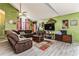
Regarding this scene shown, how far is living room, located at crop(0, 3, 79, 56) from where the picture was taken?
218cm

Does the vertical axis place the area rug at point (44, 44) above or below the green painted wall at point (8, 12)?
below

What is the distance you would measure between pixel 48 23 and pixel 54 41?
1.37 feet

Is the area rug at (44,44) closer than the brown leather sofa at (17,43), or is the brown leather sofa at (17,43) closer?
the brown leather sofa at (17,43)

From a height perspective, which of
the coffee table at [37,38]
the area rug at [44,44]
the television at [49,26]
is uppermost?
the television at [49,26]

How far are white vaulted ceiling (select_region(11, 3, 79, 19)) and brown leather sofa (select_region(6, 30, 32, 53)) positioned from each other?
540 mm

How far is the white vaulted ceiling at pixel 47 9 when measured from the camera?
2.21 meters

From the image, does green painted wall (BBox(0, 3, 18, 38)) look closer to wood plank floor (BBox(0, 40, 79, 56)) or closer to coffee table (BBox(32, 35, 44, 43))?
wood plank floor (BBox(0, 40, 79, 56))

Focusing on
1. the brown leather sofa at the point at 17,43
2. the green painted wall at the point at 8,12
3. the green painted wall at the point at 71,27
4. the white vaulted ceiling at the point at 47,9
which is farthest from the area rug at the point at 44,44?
the green painted wall at the point at 8,12

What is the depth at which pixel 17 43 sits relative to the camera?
2.21 meters

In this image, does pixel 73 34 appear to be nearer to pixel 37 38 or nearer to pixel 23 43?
pixel 37 38

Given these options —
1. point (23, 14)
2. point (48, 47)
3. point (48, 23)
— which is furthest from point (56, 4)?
point (48, 47)

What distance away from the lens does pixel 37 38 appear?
90.2 inches

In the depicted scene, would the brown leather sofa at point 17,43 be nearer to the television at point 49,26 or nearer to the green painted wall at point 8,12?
the green painted wall at point 8,12

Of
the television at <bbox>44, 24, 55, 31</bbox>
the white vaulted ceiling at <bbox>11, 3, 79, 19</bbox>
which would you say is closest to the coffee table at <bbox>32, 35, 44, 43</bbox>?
the television at <bbox>44, 24, 55, 31</bbox>
